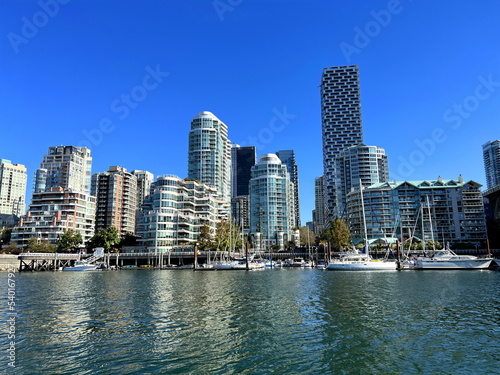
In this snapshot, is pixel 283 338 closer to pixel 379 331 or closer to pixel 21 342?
pixel 379 331

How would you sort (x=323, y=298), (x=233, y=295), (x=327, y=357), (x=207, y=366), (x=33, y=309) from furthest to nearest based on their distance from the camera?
1. (x=233, y=295)
2. (x=323, y=298)
3. (x=33, y=309)
4. (x=327, y=357)
5. (x=207, y=366)

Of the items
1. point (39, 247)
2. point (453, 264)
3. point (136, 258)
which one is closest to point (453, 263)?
point (453, 264)

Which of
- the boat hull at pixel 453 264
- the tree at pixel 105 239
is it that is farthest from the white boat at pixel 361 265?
the tree at pixel 105 239

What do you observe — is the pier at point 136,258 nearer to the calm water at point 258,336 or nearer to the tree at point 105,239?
the tree at point 105,239

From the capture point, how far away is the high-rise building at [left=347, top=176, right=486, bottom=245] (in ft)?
538

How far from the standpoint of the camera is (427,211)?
170 metres

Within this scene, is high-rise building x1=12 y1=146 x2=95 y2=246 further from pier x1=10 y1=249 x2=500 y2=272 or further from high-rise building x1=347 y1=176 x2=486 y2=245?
high-rise building x1=347 y1=176 x2=486 y2=245

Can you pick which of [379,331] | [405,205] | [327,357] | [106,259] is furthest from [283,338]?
[405,205]

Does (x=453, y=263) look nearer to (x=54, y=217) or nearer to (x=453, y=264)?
(x=453, y=264)

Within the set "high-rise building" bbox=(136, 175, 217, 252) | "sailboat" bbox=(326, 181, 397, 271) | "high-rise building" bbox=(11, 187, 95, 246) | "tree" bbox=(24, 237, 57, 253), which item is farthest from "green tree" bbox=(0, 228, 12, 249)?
"sailboat" bbox=(326, 181, 397, 271)

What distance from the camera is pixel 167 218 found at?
15550 centimetres

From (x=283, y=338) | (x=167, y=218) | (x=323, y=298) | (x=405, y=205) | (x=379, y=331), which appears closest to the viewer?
(x=283, y=338)

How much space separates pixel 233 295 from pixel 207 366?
2771cm

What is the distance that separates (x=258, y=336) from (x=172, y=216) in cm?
13694
